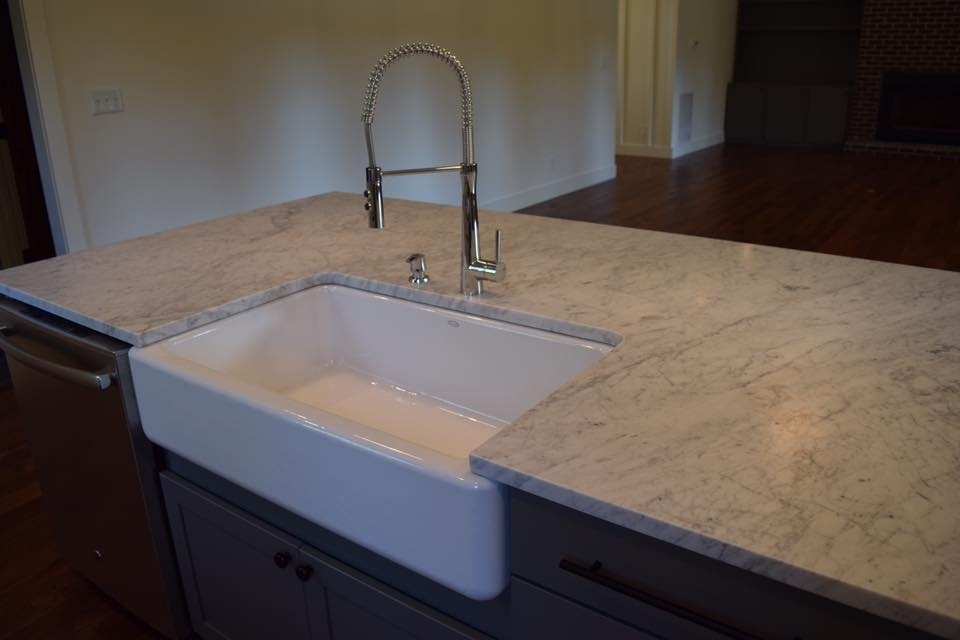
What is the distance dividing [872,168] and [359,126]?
19.7 feet

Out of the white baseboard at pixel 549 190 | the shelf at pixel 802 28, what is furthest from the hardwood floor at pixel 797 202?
the shelf at pixel 802 28

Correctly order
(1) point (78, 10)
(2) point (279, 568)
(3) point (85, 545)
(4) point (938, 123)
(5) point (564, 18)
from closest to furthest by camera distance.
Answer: (2) point (279, 568)
(3) point (85, 545)
(1) point (78, 10)
(5) point (564, 18)
(4) point (938, 123)

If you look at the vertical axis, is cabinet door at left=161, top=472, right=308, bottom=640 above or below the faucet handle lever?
below

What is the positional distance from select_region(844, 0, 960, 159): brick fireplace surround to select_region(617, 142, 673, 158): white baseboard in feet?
7.25

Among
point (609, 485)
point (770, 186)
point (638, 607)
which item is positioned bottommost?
point (770, 186)

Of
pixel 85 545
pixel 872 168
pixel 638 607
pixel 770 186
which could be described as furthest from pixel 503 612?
pixel 872 168

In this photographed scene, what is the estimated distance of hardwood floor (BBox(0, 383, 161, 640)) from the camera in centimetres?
194

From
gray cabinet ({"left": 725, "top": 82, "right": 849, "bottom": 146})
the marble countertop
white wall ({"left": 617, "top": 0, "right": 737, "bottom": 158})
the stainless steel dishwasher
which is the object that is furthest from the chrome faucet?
gray cabinet ({"left": 725, "top": 82, "right": 849, "bottom": 146})

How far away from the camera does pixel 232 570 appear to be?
59.1 inches

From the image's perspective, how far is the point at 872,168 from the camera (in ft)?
26.4

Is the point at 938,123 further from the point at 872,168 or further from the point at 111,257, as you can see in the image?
the point at 111,257

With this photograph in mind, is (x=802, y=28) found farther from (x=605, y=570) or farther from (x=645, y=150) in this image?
(x=605, y=570)

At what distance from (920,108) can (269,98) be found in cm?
778

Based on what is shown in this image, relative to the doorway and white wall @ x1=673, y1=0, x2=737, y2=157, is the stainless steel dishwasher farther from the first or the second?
white wall @ x1=673, y1=0, x2=737, y2=157
